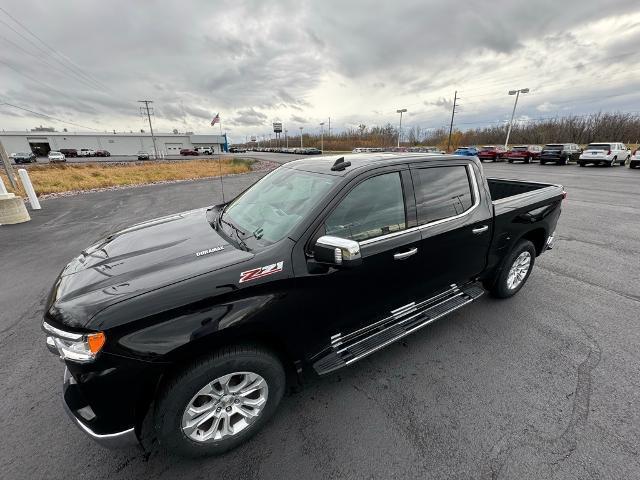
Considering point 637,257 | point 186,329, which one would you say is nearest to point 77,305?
point 186,329

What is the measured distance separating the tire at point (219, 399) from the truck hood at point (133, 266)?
22.1 inches

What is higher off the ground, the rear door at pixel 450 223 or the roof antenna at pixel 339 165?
the roof antenna at pixel 339 165

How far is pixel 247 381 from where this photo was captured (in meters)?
1.96

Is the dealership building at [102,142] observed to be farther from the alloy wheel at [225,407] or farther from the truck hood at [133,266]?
the alloy wheel at [225,407]

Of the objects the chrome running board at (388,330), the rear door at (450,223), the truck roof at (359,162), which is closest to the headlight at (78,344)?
the chrome running board at (388,330)

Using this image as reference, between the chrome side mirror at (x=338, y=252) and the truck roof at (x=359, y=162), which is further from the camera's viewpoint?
the truck roof at (x=359, y=162)

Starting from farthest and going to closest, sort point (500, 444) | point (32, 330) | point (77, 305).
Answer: point (32, 330) < point (500, 444) < point (77, 305)

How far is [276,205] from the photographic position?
2.62 m

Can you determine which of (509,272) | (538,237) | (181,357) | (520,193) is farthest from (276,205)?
(520,193)

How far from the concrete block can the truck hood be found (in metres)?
7.76

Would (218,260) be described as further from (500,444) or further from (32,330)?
(32,330)

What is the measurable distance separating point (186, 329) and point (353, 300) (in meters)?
1.23

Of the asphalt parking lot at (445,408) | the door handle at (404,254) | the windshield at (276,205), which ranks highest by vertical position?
the windshield at (276,205)

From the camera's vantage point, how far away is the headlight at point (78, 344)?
1519 mm
